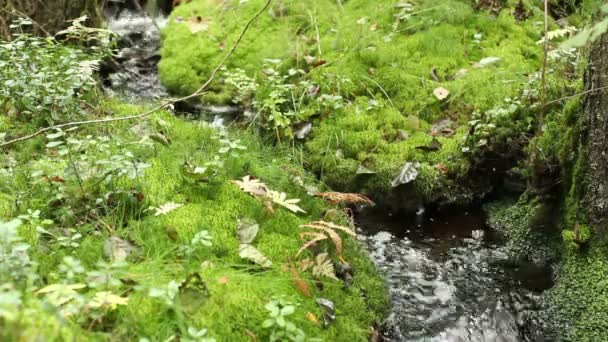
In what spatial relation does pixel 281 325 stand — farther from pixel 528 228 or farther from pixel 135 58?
pixel 135 58

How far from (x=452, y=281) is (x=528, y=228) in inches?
30.4

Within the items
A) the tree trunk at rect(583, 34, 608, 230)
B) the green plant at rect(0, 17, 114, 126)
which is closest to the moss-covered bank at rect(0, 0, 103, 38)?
the green plant at rect(0, 17, 114, 126)

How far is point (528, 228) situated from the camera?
3.96 metres

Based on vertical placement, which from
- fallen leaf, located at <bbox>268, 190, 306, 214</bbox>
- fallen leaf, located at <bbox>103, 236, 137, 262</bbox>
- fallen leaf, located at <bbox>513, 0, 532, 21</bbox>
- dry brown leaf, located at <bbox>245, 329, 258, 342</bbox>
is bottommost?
dry brown leaf, located at <bbox>245, 329, 258, 342</bbox>

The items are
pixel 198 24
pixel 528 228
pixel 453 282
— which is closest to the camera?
pixel 453 282

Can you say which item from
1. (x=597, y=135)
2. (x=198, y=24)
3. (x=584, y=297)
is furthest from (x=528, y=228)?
(x=198, y=24)

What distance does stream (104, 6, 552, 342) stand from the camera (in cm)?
329

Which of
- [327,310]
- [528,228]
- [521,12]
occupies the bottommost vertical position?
[528,228]

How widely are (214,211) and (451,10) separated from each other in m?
4.27

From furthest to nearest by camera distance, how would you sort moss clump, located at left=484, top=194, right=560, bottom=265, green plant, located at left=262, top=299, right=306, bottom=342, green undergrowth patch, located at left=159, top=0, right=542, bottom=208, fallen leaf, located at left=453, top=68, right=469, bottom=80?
fallen leaf, located at left=453, top=68, right=469, bottom=80, green undergrowth patch, located at left=159, top=0, right=542, bottom=208, moss clump, located at left=484, top=194, right=560, bottom=265, green plant, located at left=262, top=299, right=306, bottom=342

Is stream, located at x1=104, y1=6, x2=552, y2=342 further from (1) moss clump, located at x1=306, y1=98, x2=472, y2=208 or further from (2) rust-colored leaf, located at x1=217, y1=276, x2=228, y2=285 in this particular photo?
(2) rust-colored leaf, located at x1=217, y1=276, x2=228, y2=285

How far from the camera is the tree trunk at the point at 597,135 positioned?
3.04m

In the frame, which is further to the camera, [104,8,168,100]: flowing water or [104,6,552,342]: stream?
[104,8,168,100]: flowing water

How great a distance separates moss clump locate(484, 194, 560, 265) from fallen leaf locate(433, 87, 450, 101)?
1320 millimetres
